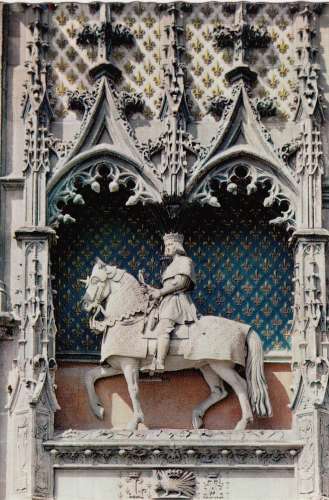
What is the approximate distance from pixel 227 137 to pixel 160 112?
0.72 m

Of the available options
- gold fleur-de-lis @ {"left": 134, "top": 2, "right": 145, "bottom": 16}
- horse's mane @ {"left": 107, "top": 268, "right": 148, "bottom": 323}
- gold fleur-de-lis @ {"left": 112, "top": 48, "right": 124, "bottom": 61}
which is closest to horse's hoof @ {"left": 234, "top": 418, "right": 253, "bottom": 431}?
horse's mane @ {"left": 107, "top": 268, "right": 148, "bottom": 323}

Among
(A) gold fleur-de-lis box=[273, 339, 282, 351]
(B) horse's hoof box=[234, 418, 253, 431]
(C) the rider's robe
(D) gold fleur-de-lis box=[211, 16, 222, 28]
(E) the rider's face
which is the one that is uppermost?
(D) gold fleur-de-lis box=[211, 16, 222, 28]

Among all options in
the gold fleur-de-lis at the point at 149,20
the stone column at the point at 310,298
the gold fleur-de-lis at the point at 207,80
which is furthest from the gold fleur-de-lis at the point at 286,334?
the gold fleur-de-lis at the point at 149,20

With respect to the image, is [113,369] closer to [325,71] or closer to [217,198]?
[217,198]

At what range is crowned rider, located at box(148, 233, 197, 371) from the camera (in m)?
19.5

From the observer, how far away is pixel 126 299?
19766 mm

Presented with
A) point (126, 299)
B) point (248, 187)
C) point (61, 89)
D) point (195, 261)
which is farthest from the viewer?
point (61, 89)

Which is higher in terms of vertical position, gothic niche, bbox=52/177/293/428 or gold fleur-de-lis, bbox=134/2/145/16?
gold fleur-de-lis, bbox=134/2/145/16

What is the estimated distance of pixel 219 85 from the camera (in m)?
20.6

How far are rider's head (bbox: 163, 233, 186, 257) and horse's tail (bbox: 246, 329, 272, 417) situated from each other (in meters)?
1.07

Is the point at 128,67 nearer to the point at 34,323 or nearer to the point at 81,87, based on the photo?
the point at 81,87

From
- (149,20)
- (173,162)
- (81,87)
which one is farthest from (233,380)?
(149,20)

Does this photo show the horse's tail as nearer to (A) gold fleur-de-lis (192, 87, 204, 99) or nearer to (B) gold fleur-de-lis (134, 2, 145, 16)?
(A) gold fleur-de-lis (192, 87, 204, 99)

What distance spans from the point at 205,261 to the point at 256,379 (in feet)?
4.72
